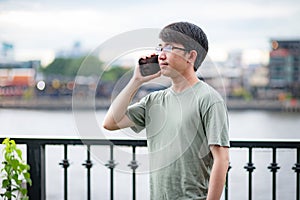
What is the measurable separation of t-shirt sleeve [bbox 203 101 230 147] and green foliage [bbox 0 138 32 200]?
1.00 metres

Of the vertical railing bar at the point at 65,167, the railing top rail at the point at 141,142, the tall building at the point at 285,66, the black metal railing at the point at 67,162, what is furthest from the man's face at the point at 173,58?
the tall building at the point at 285,66

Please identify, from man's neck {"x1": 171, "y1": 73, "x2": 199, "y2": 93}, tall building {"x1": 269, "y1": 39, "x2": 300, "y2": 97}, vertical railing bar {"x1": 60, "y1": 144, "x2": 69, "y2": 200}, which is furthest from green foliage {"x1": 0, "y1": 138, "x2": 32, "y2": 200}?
tall building {"x1": 269, "y1": 39, "x2": 300, "y2": 97}

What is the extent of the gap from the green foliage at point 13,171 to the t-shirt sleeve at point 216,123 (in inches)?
39.4

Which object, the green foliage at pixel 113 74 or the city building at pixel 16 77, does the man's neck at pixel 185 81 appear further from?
the city building at pixel 16 77

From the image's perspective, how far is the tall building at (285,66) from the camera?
441 centimetres

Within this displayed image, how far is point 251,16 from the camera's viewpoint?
6.23m

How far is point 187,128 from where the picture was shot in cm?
120

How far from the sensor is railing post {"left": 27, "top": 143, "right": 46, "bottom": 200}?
200cm

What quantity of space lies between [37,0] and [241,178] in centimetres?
323

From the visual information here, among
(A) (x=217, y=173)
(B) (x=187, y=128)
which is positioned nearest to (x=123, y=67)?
(B) (x=187, y=128)

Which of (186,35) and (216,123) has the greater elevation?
(186,35)

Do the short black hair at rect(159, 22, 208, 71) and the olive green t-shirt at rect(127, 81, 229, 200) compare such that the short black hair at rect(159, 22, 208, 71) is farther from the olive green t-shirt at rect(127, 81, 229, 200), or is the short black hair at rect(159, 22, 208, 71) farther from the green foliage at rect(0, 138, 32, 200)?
the green foliage at rect(0, 138, 32, 200)

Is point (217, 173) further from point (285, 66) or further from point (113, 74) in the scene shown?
point (285, 66)

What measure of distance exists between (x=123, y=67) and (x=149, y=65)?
104 mm
